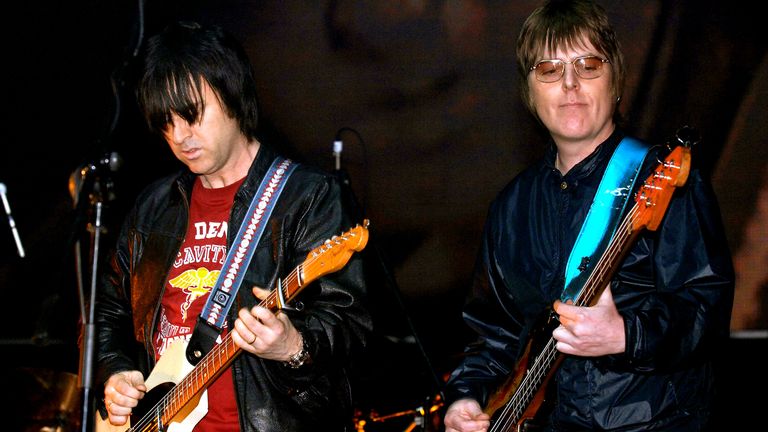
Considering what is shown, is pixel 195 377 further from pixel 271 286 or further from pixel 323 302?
pixel 323 302

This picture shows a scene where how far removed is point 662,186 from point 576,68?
2.36ft

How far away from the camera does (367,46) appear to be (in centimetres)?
501

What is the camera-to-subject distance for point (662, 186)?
7.70ft

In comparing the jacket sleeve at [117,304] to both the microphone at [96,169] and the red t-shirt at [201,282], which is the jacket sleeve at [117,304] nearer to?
the red t-shirt at [201,282]

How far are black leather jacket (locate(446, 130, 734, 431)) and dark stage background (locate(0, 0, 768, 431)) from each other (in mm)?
1563

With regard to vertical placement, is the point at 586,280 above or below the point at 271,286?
above

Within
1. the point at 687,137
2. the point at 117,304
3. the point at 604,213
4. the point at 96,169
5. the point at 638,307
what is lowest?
the point at 117,304

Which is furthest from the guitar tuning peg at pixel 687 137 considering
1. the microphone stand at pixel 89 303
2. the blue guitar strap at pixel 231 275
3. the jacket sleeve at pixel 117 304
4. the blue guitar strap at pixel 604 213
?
the jacket sleeve at pixel 117 304

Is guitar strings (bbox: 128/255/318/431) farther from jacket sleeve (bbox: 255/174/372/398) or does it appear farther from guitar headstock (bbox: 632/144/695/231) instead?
guitar headstock (bbox: 632/144/695/231)

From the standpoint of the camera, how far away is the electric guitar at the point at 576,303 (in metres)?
2.35

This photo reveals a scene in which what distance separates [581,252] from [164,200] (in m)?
1.74

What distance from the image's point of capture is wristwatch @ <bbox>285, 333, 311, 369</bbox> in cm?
274

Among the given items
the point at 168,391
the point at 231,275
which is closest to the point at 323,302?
the point at 231,275

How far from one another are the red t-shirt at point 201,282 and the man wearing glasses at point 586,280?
0.83 metres
